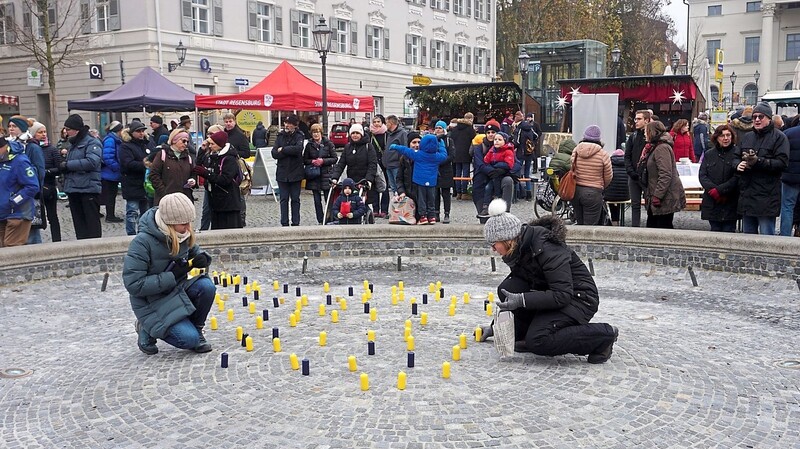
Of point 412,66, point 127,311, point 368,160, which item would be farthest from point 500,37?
point 127,311

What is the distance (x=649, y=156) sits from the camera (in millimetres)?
11344

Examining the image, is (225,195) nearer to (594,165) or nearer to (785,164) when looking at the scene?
(594,165)

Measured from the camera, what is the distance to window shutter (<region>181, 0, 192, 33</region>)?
115 feet

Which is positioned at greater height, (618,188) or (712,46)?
(712,46)

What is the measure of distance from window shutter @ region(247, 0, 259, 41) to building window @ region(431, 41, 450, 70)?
1808 cm

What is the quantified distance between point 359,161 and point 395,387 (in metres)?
8.18

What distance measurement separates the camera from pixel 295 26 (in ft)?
136

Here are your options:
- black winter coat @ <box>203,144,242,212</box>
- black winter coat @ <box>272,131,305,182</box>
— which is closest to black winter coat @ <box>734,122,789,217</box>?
black winter coat @ <box>272,131,305,182</box>

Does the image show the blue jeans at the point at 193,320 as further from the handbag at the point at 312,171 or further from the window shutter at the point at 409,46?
the window shutter at the point at 409,46

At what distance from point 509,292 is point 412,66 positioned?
46.9 meters

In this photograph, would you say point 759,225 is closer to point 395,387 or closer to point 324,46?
point 395,387

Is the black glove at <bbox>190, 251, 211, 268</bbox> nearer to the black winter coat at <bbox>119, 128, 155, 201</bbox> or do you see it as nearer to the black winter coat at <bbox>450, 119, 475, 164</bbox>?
the black winter coat at <bbox>119, 128, 155, 201</bbox>

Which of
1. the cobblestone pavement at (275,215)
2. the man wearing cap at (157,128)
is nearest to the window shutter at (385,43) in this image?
the cobblestone pavement at (275,215)

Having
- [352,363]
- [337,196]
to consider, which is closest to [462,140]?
[337,196]
